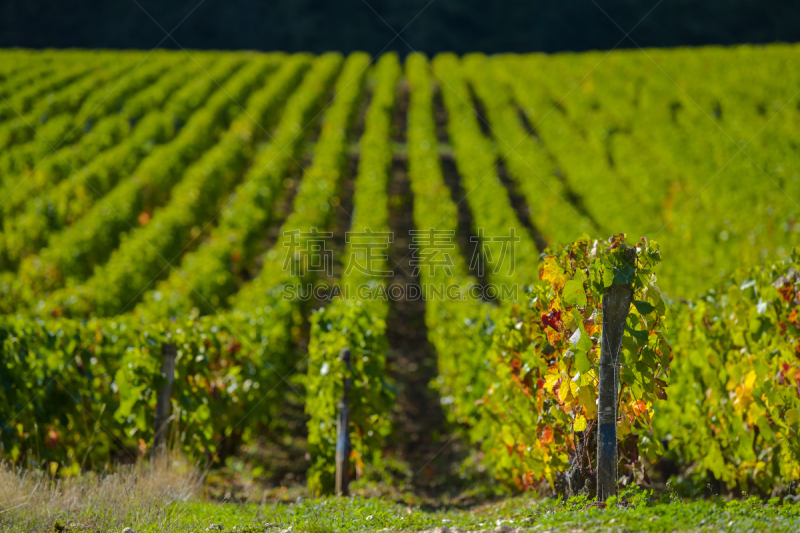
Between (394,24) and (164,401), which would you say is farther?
(394,24)

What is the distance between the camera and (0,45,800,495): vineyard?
446cm

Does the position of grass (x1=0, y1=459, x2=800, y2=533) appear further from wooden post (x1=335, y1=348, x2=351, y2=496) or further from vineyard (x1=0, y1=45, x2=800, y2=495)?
wooden post (x1=335, y1=348, x2=351, y2=496)

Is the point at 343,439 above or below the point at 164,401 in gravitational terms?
below

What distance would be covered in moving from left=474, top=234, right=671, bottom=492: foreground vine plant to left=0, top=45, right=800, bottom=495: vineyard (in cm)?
2

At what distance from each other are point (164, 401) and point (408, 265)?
7.64 m

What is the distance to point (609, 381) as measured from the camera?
11.5 ft

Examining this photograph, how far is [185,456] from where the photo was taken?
5.60m

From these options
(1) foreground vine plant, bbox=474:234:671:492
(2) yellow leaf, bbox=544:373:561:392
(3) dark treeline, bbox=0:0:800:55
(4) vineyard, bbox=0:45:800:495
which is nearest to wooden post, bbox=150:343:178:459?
(4) vineyard, bbox=0:45:800:495

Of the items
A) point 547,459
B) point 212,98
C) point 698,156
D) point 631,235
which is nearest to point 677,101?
point 698,156

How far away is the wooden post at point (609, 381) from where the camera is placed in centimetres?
341

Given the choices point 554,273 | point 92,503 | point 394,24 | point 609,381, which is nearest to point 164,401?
point 92,503

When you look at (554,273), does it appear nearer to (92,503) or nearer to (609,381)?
(609,381)

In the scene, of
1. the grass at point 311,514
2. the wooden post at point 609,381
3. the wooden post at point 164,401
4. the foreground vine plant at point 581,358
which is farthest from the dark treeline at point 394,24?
the wooden post at point 609,381

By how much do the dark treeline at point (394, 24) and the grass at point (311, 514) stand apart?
179 feet
